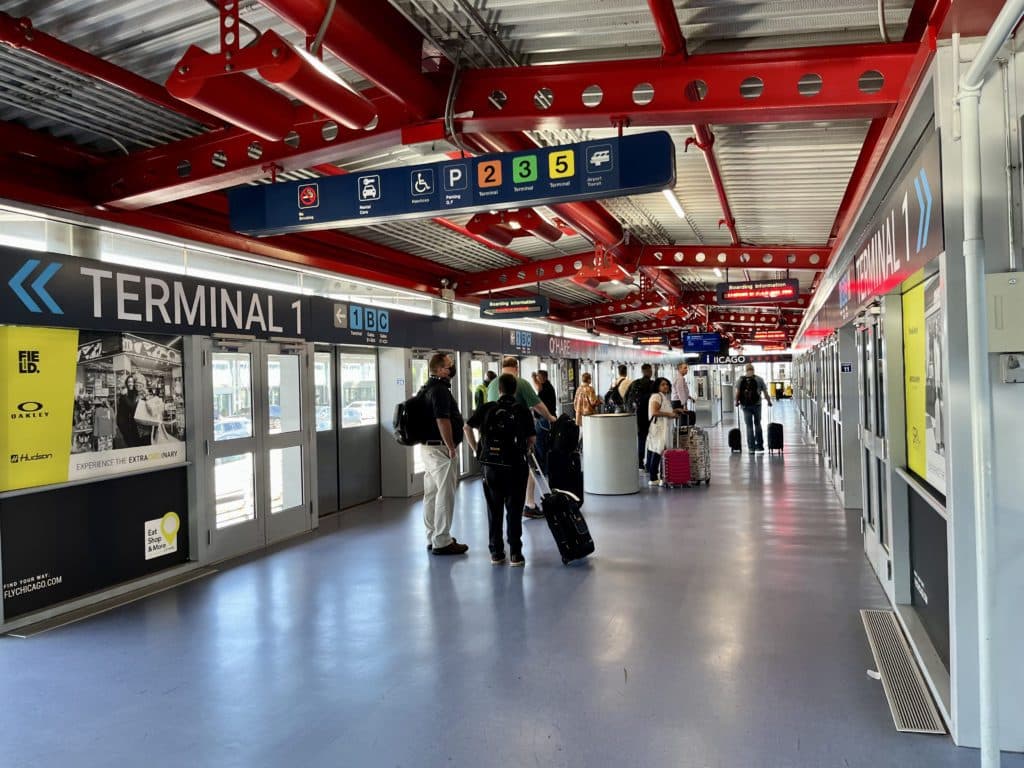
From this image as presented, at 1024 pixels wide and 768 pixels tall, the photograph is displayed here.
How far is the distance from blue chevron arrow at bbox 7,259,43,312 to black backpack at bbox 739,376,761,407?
420 inches

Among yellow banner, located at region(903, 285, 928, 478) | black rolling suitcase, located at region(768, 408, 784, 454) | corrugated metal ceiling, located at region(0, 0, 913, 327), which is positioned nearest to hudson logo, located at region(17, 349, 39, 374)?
corrugated metal ceiling, located at region(0, 0, 913, 327)

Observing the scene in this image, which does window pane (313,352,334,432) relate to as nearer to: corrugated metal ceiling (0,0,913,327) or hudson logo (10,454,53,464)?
corrugated metal ceiling (0,0,913,327)

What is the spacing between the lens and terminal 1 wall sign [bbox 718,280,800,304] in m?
10.8

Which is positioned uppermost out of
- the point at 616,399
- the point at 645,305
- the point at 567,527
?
the point at 645,305

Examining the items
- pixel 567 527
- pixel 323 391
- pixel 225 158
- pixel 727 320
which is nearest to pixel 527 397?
pixel 567 527

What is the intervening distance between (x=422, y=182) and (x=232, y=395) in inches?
137

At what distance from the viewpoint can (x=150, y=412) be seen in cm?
575

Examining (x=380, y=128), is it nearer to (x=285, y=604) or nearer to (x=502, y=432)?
(x=502, y=432)

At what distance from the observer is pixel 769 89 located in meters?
3.76

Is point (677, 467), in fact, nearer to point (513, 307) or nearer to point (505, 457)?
point (513, 307)

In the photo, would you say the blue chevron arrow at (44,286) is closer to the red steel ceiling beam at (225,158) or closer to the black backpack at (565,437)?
the red steel ceiling beam at (225,158)

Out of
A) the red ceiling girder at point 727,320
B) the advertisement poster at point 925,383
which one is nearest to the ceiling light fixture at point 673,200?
the advertisement poster at point 925,383

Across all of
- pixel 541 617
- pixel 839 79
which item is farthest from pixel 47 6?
pixel 541 617

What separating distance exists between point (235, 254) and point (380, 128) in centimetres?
325
